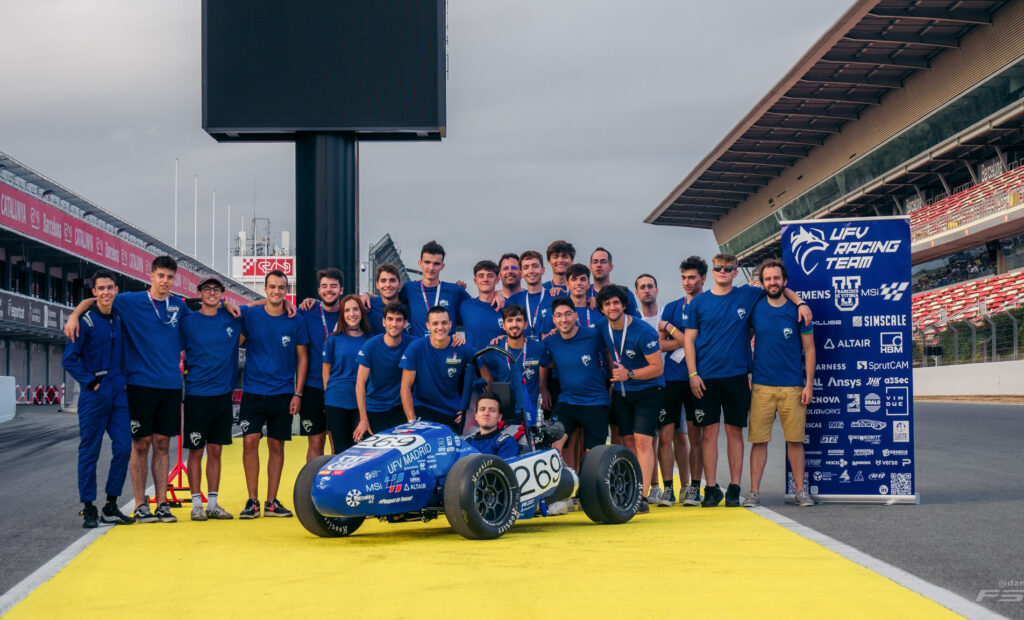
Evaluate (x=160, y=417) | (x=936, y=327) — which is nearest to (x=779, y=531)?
(x=160, y=417)

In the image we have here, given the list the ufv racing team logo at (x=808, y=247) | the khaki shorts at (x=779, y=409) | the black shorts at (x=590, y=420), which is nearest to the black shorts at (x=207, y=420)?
the black shorts at (x=590, y=420)

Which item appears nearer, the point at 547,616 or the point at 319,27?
the point at 547,616

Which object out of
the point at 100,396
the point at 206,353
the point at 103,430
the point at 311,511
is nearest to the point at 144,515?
the point at 103,430

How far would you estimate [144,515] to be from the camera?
28.5 feet

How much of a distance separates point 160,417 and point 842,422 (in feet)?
18.5

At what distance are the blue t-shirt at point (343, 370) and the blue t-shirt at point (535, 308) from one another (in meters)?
1.46

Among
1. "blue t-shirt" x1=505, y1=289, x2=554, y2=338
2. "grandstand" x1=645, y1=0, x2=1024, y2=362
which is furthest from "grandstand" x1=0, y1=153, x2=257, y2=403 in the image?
"blue t-shirt" x1=505, y1=289, x2=554, y2=338

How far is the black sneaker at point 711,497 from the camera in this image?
9.22 metres

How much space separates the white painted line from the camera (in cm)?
488

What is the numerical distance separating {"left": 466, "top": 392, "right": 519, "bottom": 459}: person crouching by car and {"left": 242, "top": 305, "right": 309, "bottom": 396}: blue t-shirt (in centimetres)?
193

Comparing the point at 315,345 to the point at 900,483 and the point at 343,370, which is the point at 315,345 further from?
the point at 900,483

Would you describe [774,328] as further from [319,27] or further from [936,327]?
[936,327]

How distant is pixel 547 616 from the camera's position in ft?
15.8

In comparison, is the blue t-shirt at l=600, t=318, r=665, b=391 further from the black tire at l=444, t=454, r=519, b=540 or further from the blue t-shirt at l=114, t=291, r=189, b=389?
the blue t-shirt at l=114, t=291, r=189, b=389
